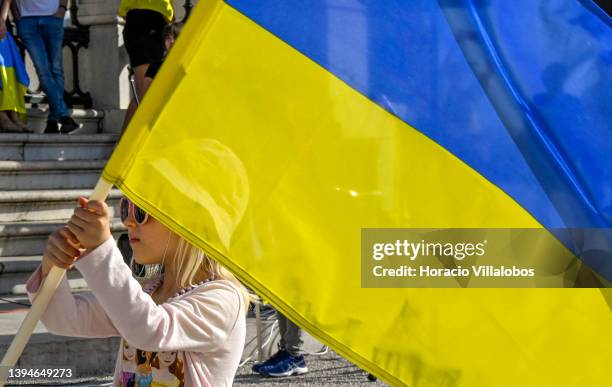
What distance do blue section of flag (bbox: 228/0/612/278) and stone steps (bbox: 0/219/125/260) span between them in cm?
622

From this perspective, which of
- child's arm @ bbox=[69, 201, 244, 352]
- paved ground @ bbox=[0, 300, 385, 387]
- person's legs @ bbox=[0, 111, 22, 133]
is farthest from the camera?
person's legs @ bbox=[0, 111, 22, 133]

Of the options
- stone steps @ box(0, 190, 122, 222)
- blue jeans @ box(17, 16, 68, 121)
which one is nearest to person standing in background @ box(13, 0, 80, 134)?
blue jeans @ box(17, 16, 68, 121)

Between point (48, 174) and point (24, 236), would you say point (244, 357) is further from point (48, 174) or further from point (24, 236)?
point (48, 174)

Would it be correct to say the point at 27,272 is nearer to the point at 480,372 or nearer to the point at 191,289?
the point at 191,289

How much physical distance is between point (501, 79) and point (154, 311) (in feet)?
3.69

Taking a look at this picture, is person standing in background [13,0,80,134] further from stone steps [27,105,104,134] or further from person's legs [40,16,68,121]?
stone steps [27,105,104,134]

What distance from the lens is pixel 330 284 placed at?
288 cm

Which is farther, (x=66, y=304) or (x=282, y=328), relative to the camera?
→ (x=282, y=328)

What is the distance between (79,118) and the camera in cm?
1145

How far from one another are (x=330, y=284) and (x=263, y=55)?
2.17 ft

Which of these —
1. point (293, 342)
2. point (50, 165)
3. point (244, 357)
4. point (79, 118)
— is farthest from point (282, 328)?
point (79, 118)

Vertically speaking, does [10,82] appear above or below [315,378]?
A: above

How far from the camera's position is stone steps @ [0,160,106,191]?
32.0 feet

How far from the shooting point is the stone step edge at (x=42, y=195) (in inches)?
366
